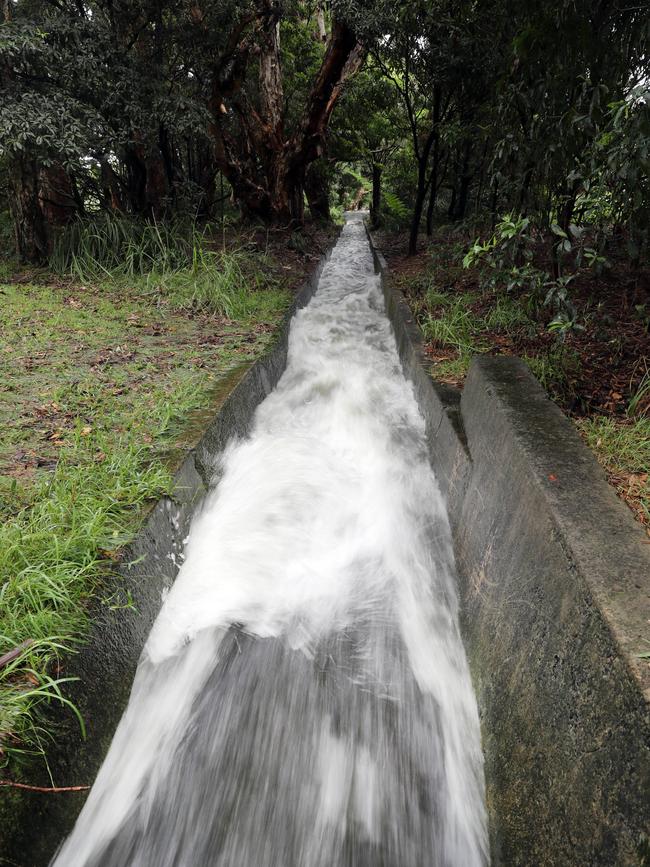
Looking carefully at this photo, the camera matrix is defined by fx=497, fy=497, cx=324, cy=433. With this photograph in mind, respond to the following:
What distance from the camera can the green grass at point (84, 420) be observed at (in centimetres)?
185

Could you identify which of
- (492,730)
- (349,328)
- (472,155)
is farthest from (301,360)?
(472,155)

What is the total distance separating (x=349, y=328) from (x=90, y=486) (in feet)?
19.4

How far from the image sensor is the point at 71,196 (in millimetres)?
8414

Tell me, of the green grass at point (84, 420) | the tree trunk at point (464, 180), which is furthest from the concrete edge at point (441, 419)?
the tree trunk at point (464, 180)

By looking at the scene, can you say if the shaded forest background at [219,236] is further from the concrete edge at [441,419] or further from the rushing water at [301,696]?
the rushing water at [301,696]

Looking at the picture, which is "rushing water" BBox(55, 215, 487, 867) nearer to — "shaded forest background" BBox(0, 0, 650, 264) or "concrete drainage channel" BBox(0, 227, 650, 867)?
"concrete drainage channel" BBox(0, 227, 650, 867)

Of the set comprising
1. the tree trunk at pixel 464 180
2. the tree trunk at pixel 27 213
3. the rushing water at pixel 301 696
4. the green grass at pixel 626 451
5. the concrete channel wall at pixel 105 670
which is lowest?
the rushing water at pixel 301 696

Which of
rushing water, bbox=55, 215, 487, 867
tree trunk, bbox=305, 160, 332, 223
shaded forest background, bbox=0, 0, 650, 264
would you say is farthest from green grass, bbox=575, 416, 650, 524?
tree trunk, bbox=305, 160, 332, 223

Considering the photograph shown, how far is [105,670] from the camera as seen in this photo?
6.82 feet

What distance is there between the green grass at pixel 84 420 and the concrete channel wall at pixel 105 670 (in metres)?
0.09

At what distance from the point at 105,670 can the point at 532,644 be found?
68.0 inches

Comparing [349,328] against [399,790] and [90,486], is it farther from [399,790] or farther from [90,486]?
[399,790]

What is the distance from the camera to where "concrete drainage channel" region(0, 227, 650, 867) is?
1.35 metres

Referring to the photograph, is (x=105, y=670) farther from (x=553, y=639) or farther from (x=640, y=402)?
(x=640, y=402)
